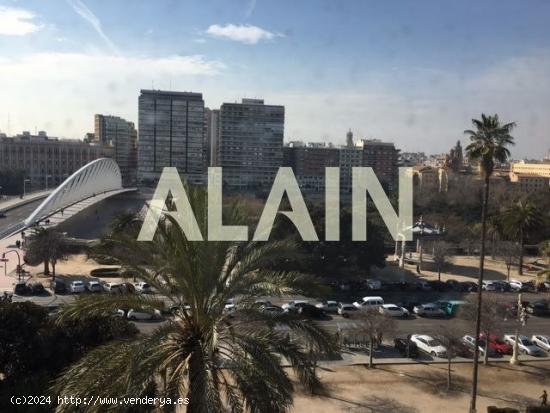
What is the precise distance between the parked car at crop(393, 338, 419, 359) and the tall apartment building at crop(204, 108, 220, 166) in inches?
2783

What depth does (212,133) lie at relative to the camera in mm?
89062

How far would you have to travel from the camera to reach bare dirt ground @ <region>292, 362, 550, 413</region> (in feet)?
39.3

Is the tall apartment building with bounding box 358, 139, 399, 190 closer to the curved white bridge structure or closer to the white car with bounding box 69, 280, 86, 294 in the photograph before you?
the curved white bridge structure

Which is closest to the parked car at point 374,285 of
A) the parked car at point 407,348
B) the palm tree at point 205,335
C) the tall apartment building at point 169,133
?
the parked car at point 407,348

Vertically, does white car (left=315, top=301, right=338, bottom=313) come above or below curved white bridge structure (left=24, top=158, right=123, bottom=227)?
below

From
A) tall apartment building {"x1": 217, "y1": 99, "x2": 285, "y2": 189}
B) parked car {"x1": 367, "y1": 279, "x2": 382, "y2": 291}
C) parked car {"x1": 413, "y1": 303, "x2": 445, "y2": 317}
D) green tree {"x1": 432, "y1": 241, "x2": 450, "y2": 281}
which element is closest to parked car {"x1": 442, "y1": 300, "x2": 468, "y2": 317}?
parked car {"x1": 413, "y1": 303, "x2": 445, "y2": 317}

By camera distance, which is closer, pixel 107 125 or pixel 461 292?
pixel 461 292

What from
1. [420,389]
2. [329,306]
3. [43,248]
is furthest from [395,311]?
[43,248]

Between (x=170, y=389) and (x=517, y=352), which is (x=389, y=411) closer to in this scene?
(x=517, y=352)

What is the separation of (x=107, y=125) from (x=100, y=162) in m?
49.4

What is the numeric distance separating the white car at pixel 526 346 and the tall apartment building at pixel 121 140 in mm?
85862

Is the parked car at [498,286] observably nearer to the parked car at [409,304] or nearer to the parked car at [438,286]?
the parked car at [438,286]

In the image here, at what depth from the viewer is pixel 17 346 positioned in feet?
31.6

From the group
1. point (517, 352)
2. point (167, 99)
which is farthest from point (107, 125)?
point (517, 352)
